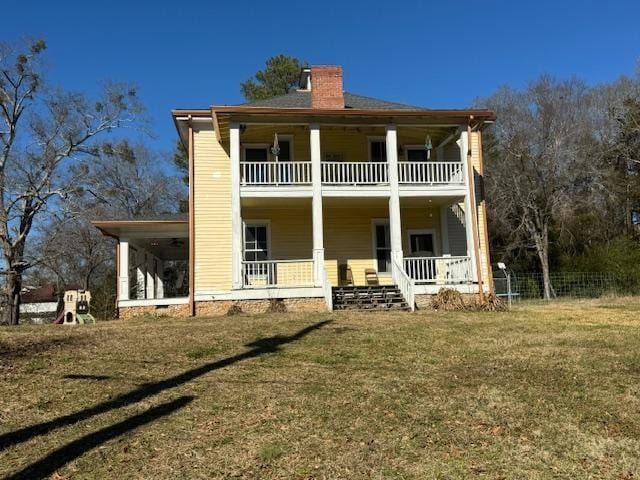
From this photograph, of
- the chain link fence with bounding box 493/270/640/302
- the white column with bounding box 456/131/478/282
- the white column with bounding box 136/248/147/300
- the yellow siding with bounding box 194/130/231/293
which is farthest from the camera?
the chain link fence with bounding box 493/270/640/302

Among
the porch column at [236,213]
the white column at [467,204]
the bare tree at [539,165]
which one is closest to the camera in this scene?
the porch column at [236,213]

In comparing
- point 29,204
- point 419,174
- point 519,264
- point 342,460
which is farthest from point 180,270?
point 342,460

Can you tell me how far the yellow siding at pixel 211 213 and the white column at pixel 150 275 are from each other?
6.29 m

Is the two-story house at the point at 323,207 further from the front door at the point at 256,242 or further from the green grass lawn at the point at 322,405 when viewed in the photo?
the green grass lawn at the point at 322,405

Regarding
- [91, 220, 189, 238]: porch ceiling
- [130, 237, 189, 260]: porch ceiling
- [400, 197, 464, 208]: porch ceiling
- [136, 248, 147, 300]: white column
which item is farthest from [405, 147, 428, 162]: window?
[136, 248, 147, 300]: white column

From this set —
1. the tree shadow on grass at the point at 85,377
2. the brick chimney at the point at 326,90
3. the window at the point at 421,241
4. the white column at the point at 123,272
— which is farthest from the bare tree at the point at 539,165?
the tree shadow on grass at the point at 85,377

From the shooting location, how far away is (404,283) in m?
15.5

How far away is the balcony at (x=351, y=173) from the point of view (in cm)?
1675

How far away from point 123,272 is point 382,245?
28.1 feet

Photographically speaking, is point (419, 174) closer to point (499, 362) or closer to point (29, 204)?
point (499, 362)

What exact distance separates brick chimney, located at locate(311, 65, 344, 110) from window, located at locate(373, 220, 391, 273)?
4.29m

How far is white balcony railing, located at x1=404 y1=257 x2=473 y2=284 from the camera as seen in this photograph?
1641 centimetres

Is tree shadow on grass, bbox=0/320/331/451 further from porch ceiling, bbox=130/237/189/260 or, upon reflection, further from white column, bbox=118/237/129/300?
porch ceiling, bbox=130/237/189/260

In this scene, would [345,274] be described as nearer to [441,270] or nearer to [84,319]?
[441,270]
